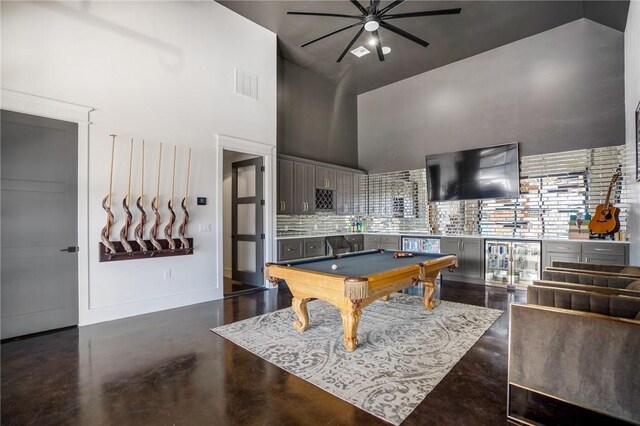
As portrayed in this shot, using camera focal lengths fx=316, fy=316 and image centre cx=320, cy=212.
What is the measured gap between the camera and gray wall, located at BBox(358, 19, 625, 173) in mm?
5098

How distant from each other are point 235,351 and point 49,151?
10.1 feet

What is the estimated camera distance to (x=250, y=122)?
558 centimetres

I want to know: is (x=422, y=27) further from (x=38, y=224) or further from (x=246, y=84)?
(x=38, y=224)

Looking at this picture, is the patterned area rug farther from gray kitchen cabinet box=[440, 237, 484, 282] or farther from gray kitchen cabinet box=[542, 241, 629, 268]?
gray kitchen cabinet box=[542, 241, 629, 268]

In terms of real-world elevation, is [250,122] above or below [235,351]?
above

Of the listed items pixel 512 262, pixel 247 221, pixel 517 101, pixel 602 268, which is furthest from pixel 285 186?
pixel 602 268

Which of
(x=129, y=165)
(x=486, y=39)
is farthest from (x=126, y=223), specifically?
(x=486, y=39)

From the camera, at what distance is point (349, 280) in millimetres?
2715

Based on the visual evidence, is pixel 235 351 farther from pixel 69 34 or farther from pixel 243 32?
pixel 243 32

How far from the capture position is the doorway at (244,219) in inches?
229

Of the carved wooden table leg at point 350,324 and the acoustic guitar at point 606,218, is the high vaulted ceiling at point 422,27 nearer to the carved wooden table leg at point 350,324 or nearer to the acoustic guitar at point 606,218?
the acoustic guitar at point 606,218

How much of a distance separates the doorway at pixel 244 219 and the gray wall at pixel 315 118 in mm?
943

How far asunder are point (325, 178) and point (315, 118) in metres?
1.51

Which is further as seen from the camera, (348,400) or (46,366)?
(46,366)
